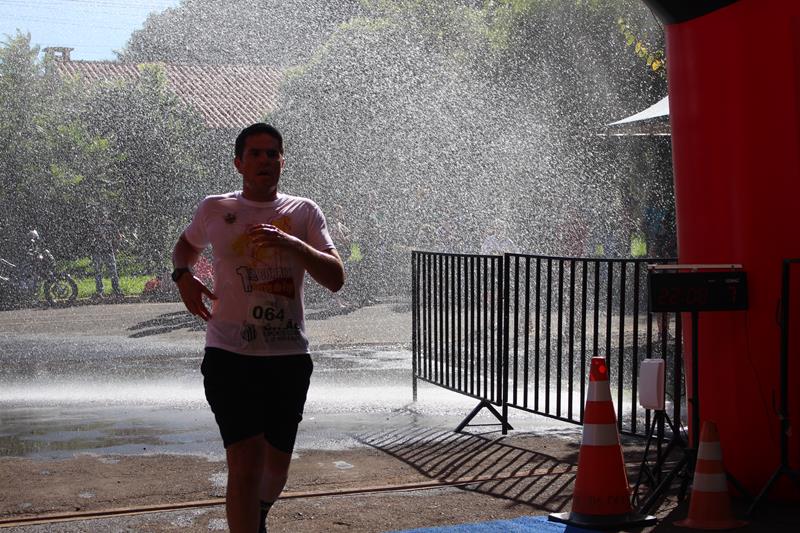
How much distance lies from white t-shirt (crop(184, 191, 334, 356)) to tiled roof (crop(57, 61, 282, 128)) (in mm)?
28025

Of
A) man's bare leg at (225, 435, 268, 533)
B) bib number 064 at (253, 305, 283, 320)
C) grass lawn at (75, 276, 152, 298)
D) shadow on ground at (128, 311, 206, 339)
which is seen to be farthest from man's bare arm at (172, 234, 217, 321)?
grass lawn at (75, 276, 152, 298)

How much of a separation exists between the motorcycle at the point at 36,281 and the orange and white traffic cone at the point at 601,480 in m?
20.2

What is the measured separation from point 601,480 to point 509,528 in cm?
50

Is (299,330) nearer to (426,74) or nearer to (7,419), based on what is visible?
(7,419)

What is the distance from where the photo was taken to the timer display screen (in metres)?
5.60

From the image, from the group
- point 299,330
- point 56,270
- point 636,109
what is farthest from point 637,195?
point 299,330

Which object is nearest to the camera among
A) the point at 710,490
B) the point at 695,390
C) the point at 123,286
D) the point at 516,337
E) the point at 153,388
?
the point at 710,490

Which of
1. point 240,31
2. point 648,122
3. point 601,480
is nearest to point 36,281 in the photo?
point 240,31

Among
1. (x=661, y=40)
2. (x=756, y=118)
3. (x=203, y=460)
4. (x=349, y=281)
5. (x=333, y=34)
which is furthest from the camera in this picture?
(x=333, y=34)

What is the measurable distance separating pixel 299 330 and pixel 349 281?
20707mm

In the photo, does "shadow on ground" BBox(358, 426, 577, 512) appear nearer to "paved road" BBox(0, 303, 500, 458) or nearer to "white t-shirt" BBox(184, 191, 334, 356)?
"paved road" BBox(0, 303, 500, 458)

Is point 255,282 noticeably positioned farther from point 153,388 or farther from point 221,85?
point 221,85

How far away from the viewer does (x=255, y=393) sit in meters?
4.55

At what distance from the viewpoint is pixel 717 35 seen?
5812mm
